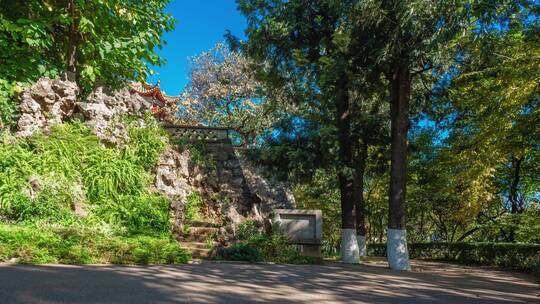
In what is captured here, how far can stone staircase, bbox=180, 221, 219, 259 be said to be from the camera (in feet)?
31.9

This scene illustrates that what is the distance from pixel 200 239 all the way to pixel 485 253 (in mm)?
13324

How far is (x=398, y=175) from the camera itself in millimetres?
11500

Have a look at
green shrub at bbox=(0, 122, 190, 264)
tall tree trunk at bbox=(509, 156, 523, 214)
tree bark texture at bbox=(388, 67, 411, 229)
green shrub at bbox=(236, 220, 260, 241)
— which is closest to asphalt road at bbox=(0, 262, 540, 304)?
green shrub at bbox=(0, 122, 190, 264)

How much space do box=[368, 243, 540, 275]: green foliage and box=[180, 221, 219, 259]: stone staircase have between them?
9418mm

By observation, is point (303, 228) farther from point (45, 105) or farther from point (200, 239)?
point (45, 105)

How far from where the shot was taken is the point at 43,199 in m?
9.02

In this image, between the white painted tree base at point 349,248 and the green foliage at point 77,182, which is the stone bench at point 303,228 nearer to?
the white painted tree base at point 349,248

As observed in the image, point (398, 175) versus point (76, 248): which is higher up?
point (398, 175)

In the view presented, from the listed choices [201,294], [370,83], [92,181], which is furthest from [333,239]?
[201,294]

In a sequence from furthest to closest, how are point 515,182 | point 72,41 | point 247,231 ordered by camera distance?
1. point 515,182
2. point 72,41
3. point 247,231

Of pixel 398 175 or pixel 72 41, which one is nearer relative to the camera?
pixel 398 175

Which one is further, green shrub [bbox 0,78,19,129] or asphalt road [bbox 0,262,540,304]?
green shrub [bbox 0,78,19,129]

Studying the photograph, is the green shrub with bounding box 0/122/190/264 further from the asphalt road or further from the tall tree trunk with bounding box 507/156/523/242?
the tall tree trunk with bounding box 507/156/523/242

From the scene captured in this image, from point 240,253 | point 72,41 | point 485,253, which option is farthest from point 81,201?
point 485,253
